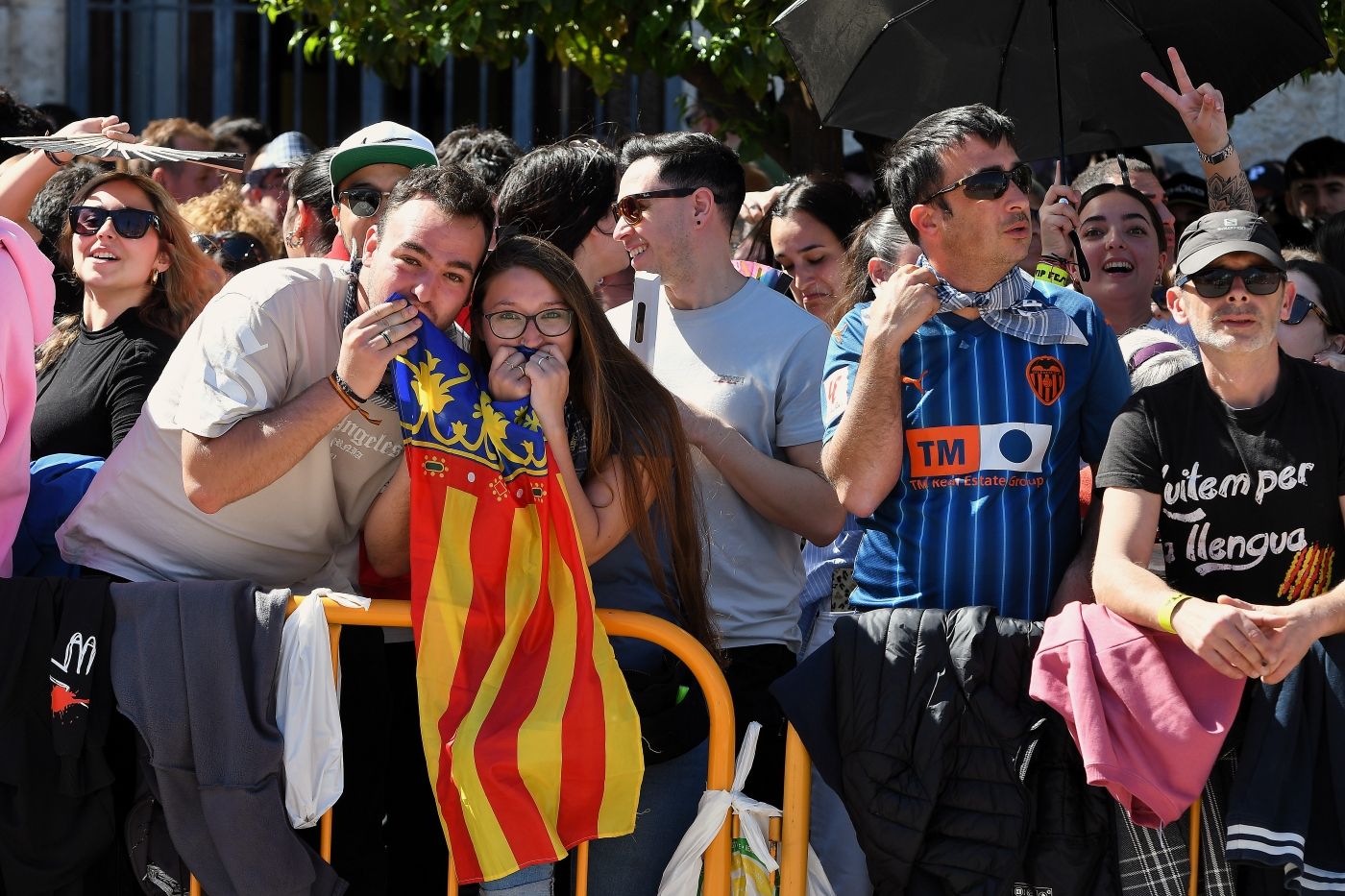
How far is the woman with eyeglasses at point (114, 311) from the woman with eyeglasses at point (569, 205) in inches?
41.9

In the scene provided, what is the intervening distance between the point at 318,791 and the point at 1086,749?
155cm

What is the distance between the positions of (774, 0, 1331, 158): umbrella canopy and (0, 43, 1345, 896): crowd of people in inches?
37.1

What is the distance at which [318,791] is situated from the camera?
3.29 metres

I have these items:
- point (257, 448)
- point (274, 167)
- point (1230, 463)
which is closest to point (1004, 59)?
point (1230, 463)

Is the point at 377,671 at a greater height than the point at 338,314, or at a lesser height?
lesser

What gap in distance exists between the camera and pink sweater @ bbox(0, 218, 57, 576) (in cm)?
364

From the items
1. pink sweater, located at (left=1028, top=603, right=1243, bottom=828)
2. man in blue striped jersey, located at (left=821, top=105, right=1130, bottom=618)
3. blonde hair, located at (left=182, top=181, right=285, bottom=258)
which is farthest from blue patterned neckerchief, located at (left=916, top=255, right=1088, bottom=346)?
blonde hair, located at (left=182, top=181, right=285, bottom=258)

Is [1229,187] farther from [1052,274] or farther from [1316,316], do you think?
[1052,274]

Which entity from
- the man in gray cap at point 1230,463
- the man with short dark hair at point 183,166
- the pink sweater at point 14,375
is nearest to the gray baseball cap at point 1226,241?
the man in gray cap at point 1230,463

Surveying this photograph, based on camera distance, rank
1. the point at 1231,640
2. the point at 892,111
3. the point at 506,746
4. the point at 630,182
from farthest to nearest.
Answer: the point at 892,111, the point at 630,182, the point at 506,746, the point at 1231,640

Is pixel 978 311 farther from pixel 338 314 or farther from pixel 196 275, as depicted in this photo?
pixel 196 275

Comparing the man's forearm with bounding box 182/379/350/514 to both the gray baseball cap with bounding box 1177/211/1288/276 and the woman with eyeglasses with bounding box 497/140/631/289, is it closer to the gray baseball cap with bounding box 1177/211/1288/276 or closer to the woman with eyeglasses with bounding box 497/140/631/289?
the woman with eyeglasses with bounding box 497/140/631/289

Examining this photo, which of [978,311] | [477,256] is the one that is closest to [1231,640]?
[978,311]

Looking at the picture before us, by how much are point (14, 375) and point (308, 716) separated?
1.13 meters
